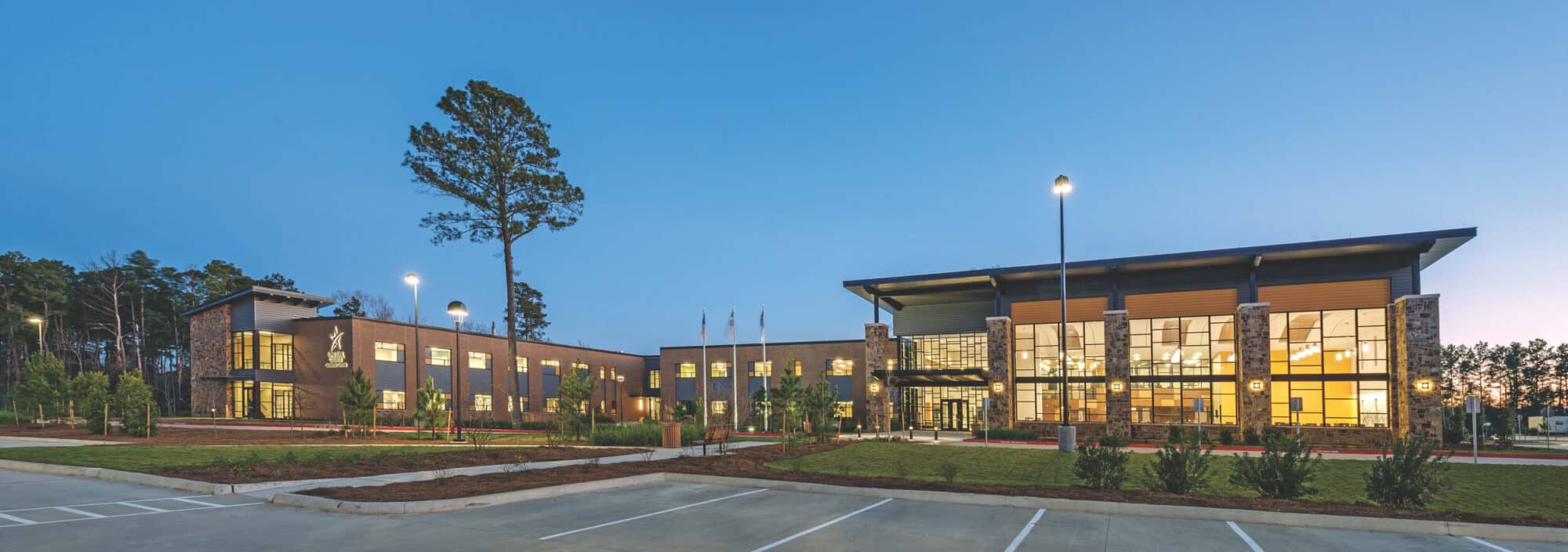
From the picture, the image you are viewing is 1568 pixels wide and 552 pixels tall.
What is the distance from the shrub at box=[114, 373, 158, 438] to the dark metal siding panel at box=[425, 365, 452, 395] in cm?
2398

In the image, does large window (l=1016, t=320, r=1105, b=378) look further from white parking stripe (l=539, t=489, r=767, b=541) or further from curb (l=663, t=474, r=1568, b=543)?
white parking stripe (l=539, t=489, r=767, b=541)

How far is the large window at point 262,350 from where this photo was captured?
2060 inches

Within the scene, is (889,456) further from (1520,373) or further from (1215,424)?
(1520,373)

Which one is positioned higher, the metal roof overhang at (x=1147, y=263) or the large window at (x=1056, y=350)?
the metal roof overhang at (x=1147, y=263)

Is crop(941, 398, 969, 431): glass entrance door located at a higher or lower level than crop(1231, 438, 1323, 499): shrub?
lower

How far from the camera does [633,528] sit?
461 inches

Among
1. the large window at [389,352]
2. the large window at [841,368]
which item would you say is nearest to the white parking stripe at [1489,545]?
the large window at [841,368]

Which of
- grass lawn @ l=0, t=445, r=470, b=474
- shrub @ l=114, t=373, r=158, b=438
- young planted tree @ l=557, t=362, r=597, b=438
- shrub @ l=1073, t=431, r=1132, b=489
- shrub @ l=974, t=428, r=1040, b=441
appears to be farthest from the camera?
shrub @ l=974, t=428, r=1040, b=441

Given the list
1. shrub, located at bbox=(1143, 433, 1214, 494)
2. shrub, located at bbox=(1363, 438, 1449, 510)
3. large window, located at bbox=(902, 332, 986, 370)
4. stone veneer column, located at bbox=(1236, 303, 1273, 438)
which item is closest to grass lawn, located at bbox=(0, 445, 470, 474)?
shrub, located at bbox=(1143, 433, 1214, 494)

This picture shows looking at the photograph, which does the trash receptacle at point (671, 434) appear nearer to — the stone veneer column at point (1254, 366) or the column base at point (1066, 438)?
the column base at point (1066, 438)

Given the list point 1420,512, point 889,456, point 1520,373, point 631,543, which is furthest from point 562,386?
point 1520,373

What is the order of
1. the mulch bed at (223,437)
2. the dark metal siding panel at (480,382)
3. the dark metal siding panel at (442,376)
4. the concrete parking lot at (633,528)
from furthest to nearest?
the dark metal siding panel at (480,382) < the dark metal siding panel at (442,376) < the mulch bed at (223,437) < the concrete parking lot at (633,528)

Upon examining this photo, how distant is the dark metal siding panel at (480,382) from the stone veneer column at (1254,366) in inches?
2031

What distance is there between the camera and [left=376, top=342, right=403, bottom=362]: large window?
52.4 metres
